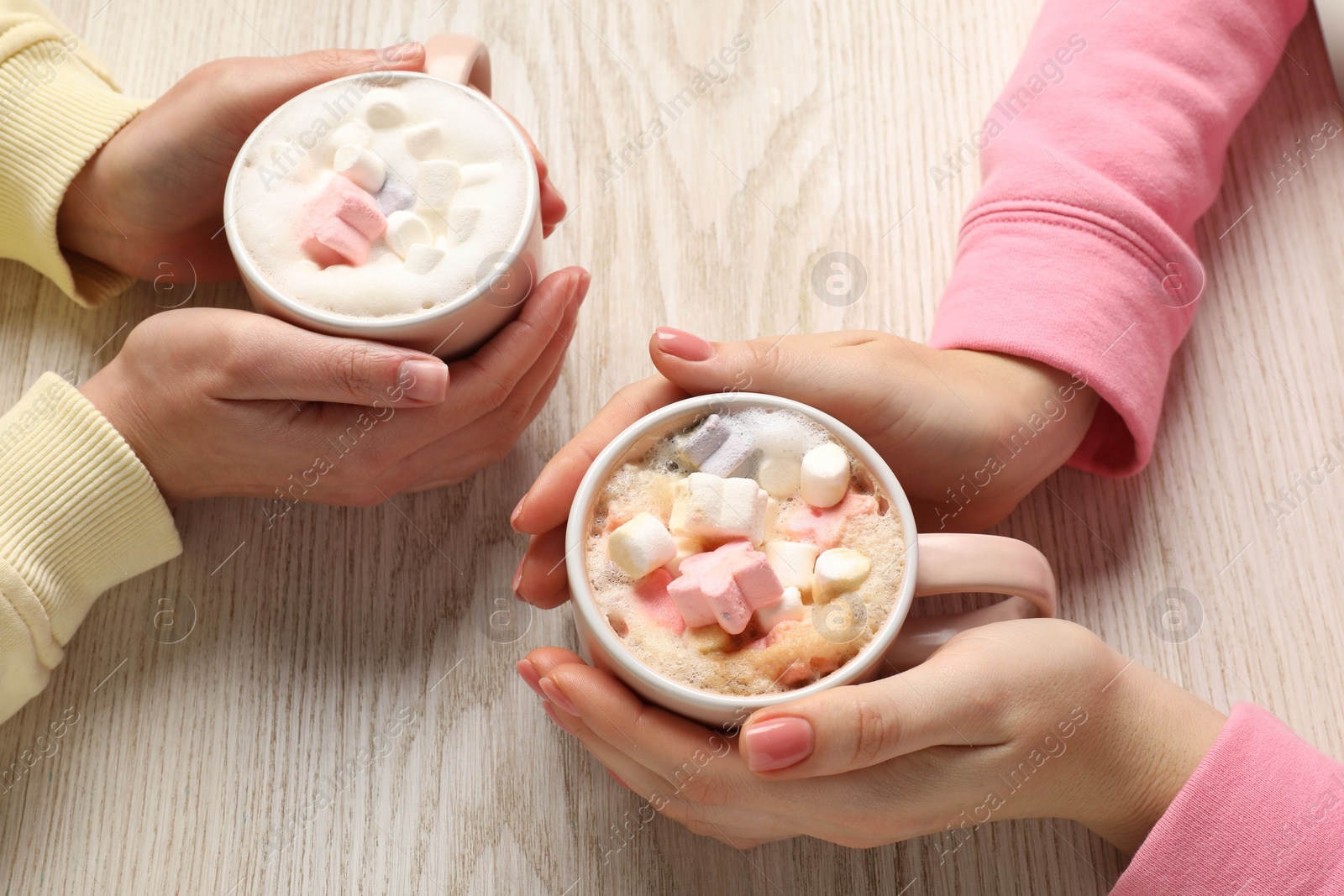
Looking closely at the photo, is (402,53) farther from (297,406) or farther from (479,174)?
(297,406)

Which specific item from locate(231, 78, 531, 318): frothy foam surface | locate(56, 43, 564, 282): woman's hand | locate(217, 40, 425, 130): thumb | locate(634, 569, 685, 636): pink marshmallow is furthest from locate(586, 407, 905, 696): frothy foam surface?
locate(217, 40, 425, 130): thumb

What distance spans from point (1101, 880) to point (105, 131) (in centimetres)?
106

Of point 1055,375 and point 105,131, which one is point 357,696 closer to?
point 105,131

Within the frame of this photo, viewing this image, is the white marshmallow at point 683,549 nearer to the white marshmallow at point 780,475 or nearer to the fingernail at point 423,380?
the white marshmallow at point 780,475

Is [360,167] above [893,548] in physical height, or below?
above

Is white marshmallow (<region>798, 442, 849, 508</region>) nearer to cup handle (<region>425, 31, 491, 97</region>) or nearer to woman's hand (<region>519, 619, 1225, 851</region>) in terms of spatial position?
woman's hand (<region>519, 619, 1225, 851</region>)

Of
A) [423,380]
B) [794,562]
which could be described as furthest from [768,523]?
[423,380]

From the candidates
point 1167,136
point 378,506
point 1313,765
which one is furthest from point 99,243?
point 1313,765

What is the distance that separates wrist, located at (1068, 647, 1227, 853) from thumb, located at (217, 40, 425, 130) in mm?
735

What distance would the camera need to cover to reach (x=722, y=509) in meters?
0.59

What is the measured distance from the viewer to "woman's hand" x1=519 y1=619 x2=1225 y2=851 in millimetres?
598

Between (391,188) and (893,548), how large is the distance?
0.45 metres

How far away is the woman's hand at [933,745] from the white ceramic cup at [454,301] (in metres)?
0.24

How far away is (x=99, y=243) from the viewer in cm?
92
